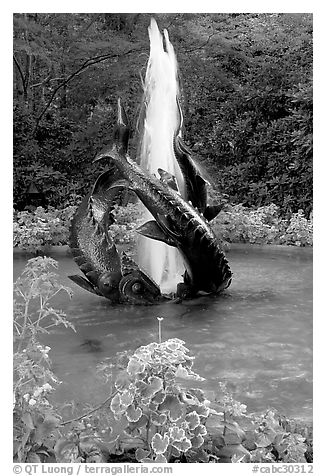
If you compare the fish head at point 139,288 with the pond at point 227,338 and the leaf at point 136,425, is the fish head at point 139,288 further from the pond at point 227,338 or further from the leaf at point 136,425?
the leaf at point 136,425

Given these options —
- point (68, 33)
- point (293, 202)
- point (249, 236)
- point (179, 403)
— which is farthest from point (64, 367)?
point (68, 33)

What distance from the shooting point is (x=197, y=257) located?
420 centimetres

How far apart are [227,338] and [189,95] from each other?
6.20 meters

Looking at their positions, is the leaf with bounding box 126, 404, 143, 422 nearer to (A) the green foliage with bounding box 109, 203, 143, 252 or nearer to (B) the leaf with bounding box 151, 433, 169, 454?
(B) the leaf with bounding box 151, 433, 169, 454

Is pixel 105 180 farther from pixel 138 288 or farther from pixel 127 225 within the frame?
pixel 127 225

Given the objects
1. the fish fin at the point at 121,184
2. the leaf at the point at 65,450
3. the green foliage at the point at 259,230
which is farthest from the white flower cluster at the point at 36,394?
the green foliage at the point at 259,230

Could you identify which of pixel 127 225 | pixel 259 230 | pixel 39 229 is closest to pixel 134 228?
pixel 127 225

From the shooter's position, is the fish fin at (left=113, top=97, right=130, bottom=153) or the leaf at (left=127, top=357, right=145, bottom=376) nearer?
the leaf at (left=127, top=357, right=145, bottom=376)

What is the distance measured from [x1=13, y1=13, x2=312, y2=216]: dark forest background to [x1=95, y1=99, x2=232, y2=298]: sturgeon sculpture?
4426 mm

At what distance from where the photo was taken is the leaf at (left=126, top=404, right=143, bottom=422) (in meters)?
2.37

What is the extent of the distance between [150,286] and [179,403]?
1.86m

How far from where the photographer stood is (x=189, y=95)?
9.20 meters

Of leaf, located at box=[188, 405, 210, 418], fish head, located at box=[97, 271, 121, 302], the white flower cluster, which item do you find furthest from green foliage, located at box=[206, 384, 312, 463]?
fish head, located at box=[97, 271, 121, 302]
